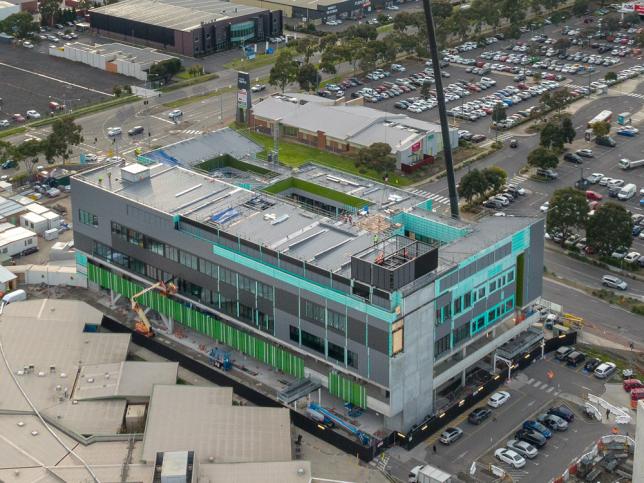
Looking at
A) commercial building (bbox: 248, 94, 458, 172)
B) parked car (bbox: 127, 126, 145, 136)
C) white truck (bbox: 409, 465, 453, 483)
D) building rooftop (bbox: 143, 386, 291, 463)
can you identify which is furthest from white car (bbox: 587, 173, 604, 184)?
building rooftop (bbox: 143, 386, 291, 463)

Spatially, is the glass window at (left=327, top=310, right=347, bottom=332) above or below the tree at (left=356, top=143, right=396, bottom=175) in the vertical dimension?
above

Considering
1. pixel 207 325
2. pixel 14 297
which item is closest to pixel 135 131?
pixel 14 297

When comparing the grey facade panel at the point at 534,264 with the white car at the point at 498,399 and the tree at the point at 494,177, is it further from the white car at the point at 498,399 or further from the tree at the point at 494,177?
the tree at the point at 494,177

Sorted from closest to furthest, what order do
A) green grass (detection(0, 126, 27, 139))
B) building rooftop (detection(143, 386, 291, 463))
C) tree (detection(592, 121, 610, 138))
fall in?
1. building rooftop (detection(143, 386, 291, 463))
2. tree (detection(592, 121, 610, 138))
3. green grass (detection(0, 126, 27, 139))

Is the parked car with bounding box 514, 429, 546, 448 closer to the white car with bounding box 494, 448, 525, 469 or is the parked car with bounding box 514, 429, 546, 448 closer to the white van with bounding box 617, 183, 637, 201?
the white car with bounding box 494, 448, 525, 469

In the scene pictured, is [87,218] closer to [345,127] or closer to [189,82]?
[345,127]

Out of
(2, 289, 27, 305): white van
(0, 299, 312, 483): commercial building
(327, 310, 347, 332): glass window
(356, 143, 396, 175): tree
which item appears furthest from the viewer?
(356, 143, 396, 175): tree

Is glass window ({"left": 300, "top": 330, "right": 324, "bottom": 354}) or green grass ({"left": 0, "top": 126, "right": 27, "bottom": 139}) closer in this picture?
glass window ({"left": 300, "top": 330, "right": 324, "bottom": 354})
